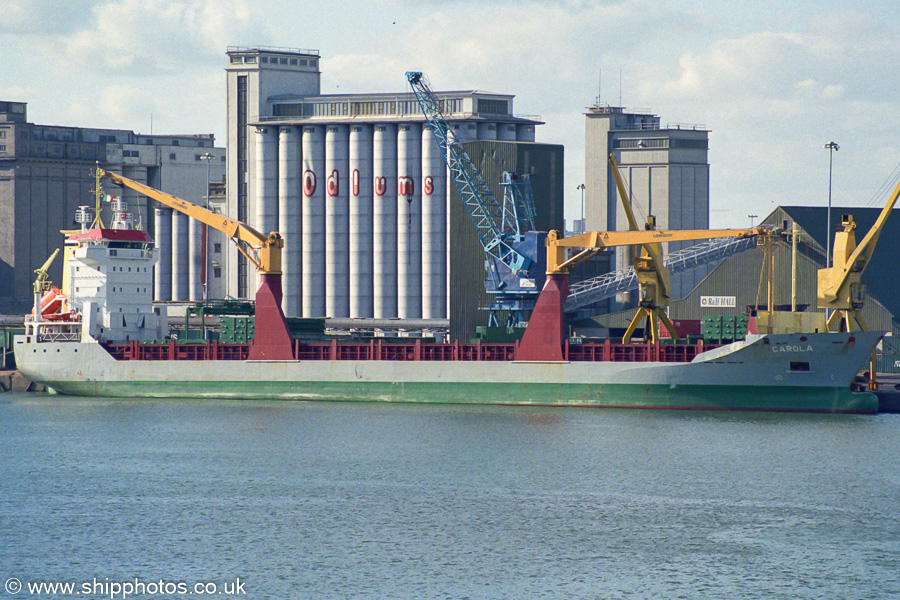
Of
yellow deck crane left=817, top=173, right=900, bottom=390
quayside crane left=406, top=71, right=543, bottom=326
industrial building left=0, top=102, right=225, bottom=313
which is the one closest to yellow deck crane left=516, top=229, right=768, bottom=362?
yellow deck crane left=817, top=173, right=900, bottom=390

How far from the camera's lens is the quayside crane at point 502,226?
64500 mm

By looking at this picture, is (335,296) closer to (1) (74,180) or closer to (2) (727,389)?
(1) (74,180)

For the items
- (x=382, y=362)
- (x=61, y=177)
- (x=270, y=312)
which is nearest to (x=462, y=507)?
(x=382, y=362)

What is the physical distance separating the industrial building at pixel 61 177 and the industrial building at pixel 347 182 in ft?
51.5

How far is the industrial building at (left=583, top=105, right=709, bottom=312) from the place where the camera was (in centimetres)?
8769

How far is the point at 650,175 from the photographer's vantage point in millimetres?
88375

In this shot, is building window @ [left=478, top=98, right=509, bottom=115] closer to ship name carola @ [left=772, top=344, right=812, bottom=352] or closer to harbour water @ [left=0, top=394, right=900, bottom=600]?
ship name carola @ [left=772, top=344, right=812, bottom=352]

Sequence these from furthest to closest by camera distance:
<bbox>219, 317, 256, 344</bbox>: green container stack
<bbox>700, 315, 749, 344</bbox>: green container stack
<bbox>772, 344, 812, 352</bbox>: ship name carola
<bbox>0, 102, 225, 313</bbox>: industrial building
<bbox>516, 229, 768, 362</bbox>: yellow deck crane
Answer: <bbox>0, 102, 225, 313</bbox>: industrial building
<bbox>219, 317, 256, 344</bbox>: green container stack
<bbox>700, 315, 749, 344</bbox>: green container stack
<bbox>516, 229, 768, 362</bbox>: yellow deck crane
<bbox>772, 344, 812, 352</bbox>: ship name carola

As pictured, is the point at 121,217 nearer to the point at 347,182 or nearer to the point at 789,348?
the point at 347,182

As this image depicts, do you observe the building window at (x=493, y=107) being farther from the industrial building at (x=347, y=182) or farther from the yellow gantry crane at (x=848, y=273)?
the yellow gantry crane at (x=848, y=273)

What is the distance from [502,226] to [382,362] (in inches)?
643

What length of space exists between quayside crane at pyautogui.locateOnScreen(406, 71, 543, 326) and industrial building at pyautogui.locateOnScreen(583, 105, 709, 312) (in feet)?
45.1

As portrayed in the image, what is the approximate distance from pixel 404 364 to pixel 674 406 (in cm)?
1286

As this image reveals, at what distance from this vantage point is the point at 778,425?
4769 centimetres
